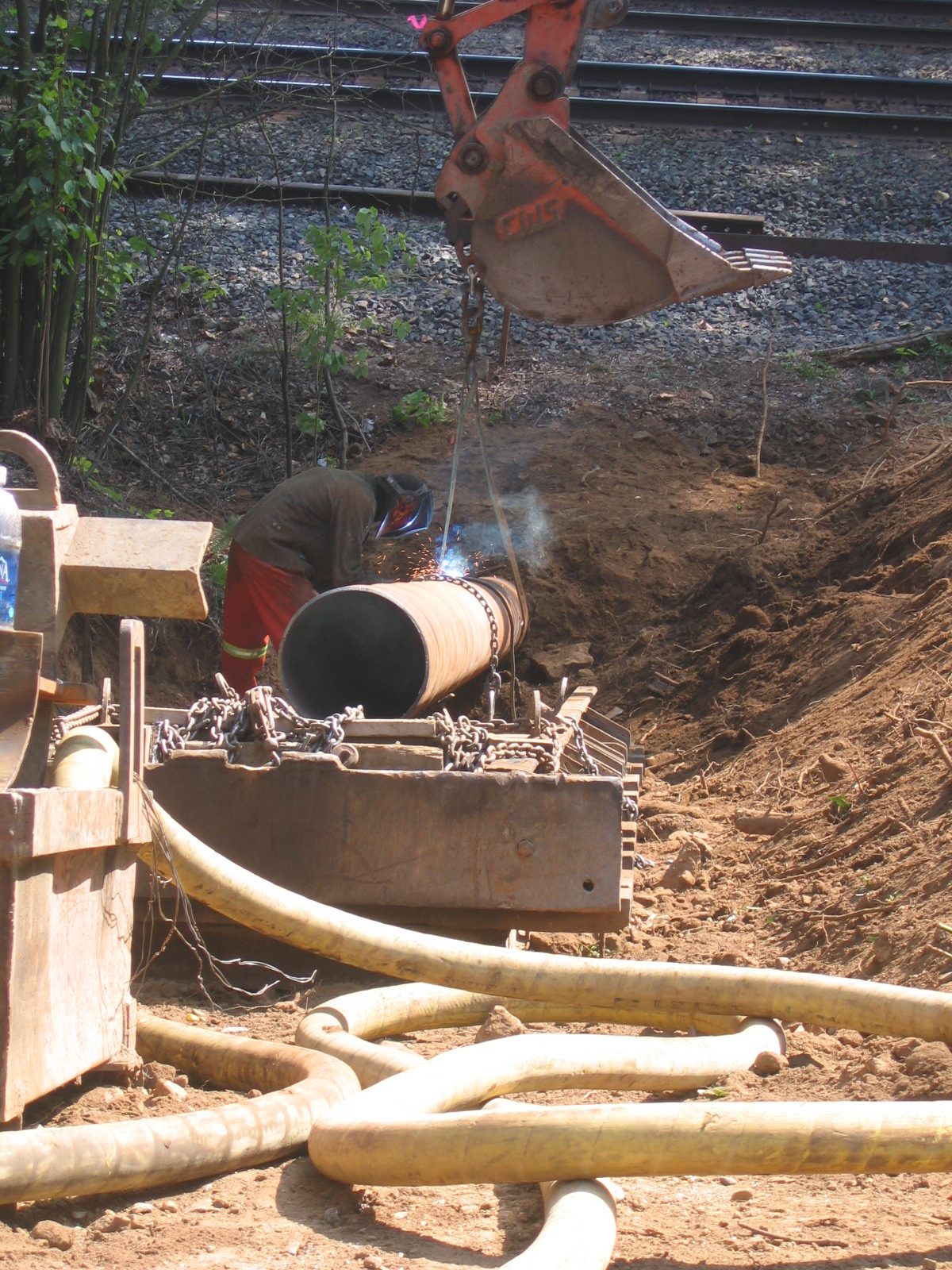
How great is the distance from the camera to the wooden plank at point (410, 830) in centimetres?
436

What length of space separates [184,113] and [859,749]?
9.02m

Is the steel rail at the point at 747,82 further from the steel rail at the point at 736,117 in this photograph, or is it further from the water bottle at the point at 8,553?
the water bottle at the point at 8,553

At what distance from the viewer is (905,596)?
25.6ft

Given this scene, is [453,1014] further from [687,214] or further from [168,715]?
[687,214]

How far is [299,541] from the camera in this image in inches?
322

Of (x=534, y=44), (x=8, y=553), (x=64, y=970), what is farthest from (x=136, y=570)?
(x=534, y=44)

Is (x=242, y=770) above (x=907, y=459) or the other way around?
the other way around

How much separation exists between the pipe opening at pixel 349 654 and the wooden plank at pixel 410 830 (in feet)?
4.91

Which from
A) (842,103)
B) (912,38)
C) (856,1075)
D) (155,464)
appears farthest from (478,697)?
(912,38)

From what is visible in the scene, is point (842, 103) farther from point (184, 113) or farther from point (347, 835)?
point (347, 835)

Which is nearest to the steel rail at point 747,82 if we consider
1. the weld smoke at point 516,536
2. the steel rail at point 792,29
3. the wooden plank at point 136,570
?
the steel rail at point 792,29

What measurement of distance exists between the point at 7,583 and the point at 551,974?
66.8 inches

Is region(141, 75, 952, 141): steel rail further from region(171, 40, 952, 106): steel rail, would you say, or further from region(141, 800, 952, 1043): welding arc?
region(141, 800, 952, 1043): welding arc

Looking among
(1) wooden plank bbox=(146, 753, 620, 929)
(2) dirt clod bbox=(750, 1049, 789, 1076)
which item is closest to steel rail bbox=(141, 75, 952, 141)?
(1) wooden plank bbox=(146, 753, 620, 929)
